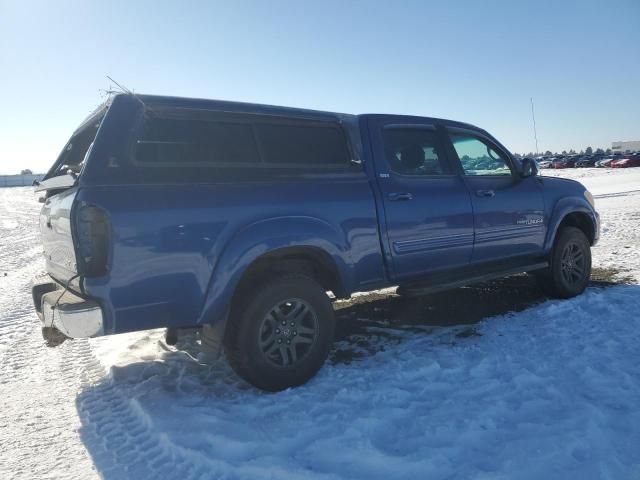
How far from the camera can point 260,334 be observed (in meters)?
3.26

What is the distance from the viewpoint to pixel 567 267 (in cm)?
548

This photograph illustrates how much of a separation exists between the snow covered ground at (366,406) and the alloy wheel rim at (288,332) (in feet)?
0.84

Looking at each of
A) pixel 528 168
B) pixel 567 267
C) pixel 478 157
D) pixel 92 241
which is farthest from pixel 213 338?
pixel 567 267

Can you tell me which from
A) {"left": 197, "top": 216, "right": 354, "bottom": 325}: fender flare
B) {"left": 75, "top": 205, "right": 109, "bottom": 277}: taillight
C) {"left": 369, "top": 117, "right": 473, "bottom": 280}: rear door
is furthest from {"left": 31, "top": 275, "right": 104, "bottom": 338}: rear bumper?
{"left": 369, "top": 117, "right": 473, "bottom": 280}: rear door

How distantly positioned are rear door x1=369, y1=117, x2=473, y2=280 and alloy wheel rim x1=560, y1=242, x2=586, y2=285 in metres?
1.61

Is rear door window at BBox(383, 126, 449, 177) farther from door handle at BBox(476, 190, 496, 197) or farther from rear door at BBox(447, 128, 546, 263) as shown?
door handle at BBox(476, 190, 496, 197)

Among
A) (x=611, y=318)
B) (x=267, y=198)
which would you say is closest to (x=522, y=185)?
(x=611, y=318)

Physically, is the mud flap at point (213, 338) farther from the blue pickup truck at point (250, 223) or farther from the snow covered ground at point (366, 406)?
the snow covered ground at point (366, 406)

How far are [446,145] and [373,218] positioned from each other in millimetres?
1460

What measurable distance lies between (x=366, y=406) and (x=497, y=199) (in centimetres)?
277

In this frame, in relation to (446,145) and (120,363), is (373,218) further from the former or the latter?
(120,363)

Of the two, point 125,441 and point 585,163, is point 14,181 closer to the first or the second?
point 585,163

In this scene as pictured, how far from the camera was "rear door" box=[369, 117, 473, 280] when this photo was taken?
3990 mm

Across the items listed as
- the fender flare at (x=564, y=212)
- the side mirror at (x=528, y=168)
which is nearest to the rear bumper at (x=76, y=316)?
the side mirror at (x=528, y=168)
